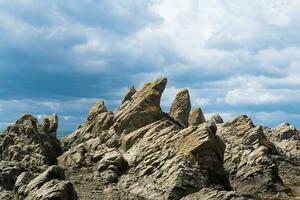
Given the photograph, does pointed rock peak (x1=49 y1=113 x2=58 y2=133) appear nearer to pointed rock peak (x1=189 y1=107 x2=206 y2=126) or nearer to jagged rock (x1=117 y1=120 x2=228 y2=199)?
jagged rock (x1=117 y1=120 x2=228 y2=199)

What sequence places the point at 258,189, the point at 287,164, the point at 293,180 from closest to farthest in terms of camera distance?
the point at 258,189
the point at 293,180
the point at 287,164

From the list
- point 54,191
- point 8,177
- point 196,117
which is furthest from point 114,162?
point 196,117

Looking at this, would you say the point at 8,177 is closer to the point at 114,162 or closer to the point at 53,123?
the point at 114,162

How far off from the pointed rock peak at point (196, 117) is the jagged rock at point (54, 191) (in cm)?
9371

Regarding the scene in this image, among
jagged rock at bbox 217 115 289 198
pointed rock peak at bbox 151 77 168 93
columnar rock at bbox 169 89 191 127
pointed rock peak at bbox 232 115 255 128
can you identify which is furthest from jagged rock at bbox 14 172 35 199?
pointed rock peak at bbox 232 115 255 128

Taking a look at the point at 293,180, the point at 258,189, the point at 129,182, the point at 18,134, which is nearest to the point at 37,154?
the point at 18,134

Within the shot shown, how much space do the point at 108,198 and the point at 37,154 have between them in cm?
2439

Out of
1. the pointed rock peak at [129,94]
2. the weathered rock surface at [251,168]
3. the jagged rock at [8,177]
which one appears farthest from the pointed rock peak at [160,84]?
the jagged rock at [8,177]

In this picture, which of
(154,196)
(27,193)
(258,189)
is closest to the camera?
(27,193)

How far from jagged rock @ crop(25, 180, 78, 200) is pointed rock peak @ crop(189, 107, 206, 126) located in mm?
93709

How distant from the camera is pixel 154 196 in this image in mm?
84312

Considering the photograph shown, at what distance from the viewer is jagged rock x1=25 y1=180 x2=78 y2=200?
67.8 metres

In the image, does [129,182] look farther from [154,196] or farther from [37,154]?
[37,154]

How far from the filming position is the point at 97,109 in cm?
13900
